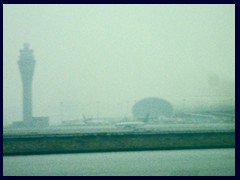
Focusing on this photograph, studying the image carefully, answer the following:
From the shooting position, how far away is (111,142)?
7797mm

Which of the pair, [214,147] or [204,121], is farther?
[204,121]

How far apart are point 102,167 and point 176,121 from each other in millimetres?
7289

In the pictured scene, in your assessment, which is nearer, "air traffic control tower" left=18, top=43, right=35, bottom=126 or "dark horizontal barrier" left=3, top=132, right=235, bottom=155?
"dark horizontal barrier" left=3, top=132, right=235, bottom=155

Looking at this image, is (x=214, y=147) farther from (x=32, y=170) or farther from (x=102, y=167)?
(x=32, y=170)

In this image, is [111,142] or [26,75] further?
[26,75]

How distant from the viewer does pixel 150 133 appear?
823 centimetres

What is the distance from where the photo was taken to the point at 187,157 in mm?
6102

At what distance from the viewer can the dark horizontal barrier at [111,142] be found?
7.48m

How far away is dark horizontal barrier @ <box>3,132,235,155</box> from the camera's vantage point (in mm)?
7480

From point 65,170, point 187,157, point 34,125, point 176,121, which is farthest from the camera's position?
point 176,121

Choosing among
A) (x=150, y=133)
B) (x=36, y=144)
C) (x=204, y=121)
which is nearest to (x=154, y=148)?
(x=150, y=133)

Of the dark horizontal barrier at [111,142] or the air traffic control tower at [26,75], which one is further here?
the air traffic control tower at [26,75]
